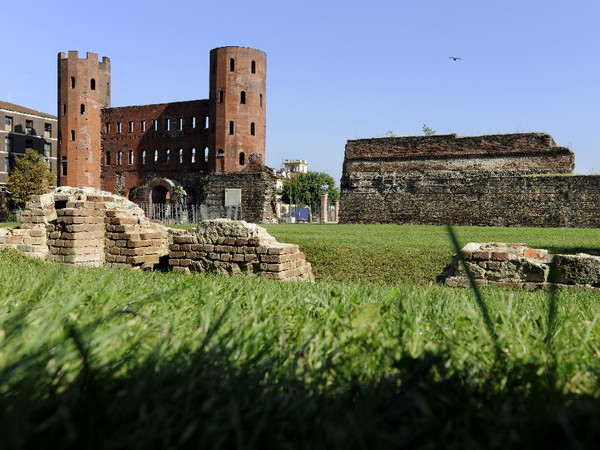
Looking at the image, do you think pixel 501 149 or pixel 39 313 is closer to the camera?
pixel 39 313

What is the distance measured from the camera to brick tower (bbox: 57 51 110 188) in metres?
39.4

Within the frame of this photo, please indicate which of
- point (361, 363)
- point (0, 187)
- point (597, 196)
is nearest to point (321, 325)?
point (361, 363)

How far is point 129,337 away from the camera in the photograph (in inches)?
59.8

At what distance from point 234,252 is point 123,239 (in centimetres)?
196

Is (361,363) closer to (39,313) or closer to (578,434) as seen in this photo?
(578,434)

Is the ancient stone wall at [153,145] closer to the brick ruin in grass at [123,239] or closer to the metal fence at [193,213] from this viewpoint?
the metal fence at [193,213]

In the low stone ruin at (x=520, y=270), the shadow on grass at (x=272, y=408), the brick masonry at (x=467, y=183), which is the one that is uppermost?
the brick masonry at (x=467, y=183)

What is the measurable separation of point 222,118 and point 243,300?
34.0m

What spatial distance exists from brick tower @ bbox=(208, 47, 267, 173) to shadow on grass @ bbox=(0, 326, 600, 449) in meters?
34.9

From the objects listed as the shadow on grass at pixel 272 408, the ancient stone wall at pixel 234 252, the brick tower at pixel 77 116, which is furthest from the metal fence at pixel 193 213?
the shadow on grass at pixel 272 408

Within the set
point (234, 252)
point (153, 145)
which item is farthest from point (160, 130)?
point (234, 252)

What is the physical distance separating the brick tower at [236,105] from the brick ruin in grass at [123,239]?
2820cm

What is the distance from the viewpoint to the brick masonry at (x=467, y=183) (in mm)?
22969

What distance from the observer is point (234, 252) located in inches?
238
